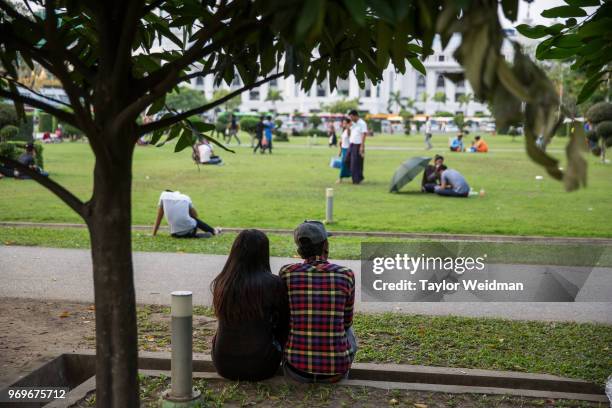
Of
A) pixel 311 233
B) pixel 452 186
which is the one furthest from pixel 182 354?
pixel 452 186

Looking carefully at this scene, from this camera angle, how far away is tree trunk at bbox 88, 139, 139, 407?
3.43 meters

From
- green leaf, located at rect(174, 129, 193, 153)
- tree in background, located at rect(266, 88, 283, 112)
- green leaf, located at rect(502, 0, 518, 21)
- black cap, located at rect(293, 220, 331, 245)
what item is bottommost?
black cap, located at rect(293, 220, 331, 245)

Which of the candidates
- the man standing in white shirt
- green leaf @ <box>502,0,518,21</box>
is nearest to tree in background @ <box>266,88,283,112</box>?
the man standing in white shirt

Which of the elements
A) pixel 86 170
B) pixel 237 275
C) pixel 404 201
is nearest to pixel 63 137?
pixel 86 170

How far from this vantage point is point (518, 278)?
870 centimetres

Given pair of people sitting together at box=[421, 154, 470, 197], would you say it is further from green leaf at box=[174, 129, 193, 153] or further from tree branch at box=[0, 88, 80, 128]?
tree branch at box=[0, 88, 80, 128]

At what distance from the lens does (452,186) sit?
57.3 ft

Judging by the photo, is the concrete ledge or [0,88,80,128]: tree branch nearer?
[0,88,80,128]: tree branch

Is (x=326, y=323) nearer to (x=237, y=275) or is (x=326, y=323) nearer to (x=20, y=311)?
(x=237, y=275)

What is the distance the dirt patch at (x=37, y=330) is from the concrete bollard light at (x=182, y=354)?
127 centimetres

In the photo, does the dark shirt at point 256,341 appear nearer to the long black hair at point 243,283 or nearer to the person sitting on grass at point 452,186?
the long black hair at point 243,283

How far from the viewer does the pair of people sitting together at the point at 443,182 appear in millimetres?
17359

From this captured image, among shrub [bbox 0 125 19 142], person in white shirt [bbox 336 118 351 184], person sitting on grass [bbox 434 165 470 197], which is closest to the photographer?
person sitting on grass [bbox 434 165 470 197]

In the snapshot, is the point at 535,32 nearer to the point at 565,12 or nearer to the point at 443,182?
the point at 565,12
